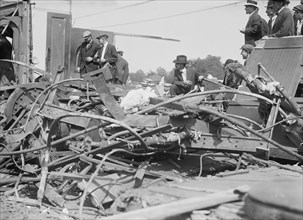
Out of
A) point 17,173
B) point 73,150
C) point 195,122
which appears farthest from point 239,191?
point 17,173

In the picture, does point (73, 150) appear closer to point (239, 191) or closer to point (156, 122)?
point (156, 122)

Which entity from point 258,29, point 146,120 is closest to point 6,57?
point 258,29

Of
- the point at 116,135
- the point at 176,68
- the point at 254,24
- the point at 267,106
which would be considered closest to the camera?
the point at 116,135

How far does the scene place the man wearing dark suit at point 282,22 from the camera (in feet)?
27.3

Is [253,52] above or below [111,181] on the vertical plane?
above

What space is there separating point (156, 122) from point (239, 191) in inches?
69.4

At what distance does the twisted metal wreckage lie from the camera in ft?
18.1

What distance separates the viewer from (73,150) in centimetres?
647

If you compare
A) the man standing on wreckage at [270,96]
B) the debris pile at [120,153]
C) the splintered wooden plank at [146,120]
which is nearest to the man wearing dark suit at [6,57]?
the debris pile at [120,153]

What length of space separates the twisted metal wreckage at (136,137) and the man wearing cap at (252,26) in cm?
363

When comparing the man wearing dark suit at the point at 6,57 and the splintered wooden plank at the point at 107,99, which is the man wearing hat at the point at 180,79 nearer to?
the man wearing dark suit at the point at 6,57

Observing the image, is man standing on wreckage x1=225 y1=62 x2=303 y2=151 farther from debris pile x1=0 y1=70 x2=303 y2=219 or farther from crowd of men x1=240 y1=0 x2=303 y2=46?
crowd of men x1=240 y1=0 x2=303 y2=46

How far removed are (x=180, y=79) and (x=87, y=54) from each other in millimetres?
3408

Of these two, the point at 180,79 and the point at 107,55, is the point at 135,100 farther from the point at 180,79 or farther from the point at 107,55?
the point at 107,55
